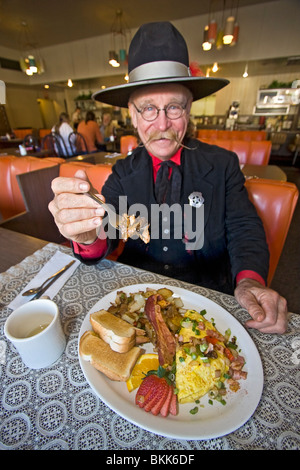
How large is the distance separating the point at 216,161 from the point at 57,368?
1.49 metres

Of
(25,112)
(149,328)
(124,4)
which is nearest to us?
(149,328)

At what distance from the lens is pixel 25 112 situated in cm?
1423

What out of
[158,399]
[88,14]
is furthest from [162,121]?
[88,14]

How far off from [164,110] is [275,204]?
98 cm

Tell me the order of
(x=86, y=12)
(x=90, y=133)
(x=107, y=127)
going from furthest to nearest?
(x=107, y=127), (x=86, y=12), (x=90, y=133)

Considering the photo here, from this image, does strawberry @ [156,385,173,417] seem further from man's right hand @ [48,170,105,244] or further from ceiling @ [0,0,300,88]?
ceiling @ [0,0,300,88]

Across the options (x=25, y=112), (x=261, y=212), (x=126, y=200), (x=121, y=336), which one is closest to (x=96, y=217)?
(x=121, y=336)

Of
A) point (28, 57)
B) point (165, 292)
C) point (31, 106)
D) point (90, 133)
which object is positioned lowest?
point (165, 292)

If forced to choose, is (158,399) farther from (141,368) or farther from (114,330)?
(114,330)

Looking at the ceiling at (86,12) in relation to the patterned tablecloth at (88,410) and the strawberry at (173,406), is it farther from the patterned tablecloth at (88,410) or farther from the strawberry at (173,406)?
the strawberry at (173,406)

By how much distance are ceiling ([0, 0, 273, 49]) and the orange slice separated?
8935 millimetres

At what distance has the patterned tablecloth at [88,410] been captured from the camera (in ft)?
1.98

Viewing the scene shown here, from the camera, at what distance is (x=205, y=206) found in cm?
152

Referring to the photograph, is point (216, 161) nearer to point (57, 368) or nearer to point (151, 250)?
point (151, 250)
